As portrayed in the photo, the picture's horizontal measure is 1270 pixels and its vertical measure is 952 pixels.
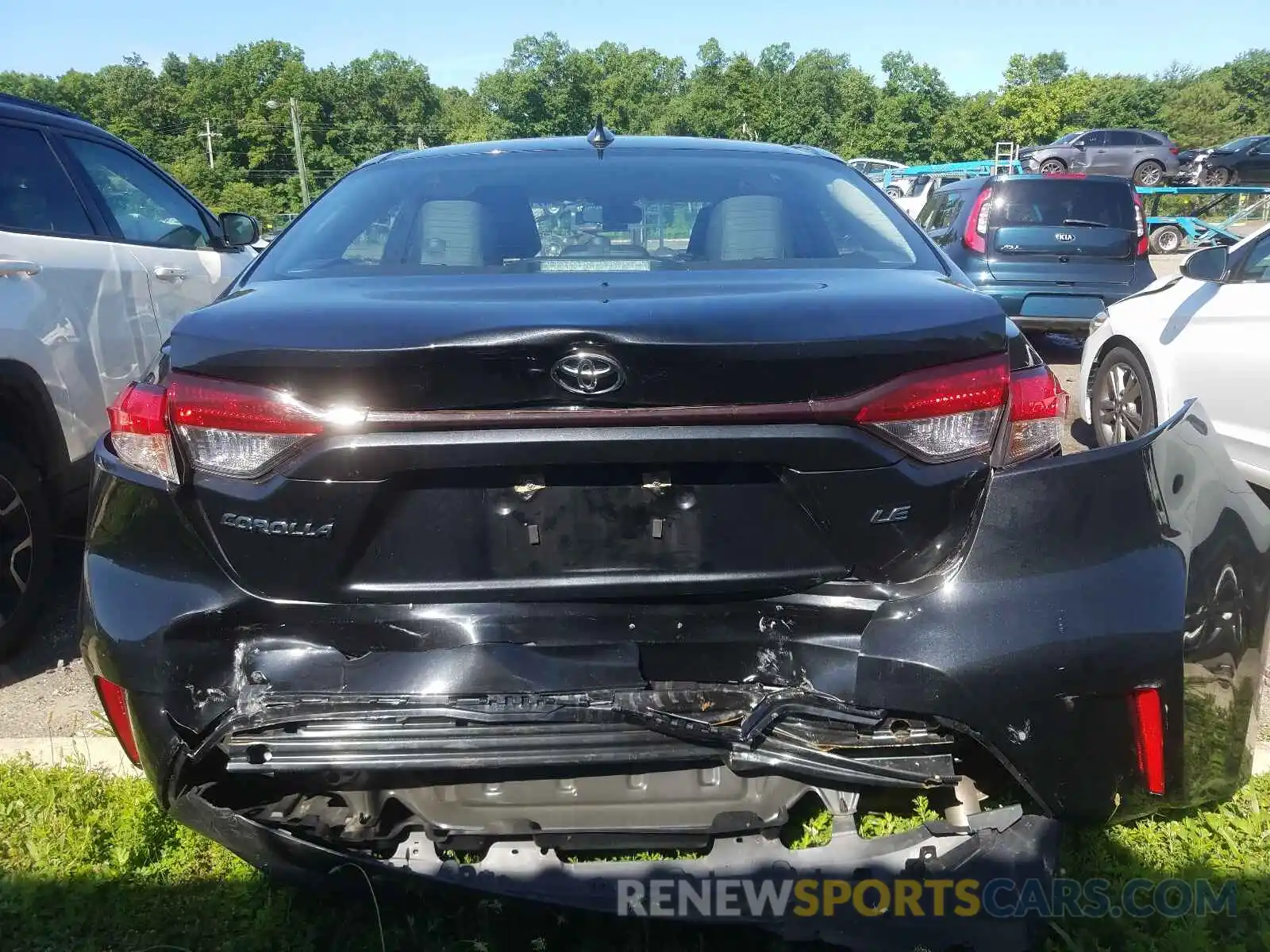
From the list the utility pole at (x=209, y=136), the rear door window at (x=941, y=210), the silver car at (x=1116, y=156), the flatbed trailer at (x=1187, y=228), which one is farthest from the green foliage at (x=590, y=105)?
the rear door window at (x=941, y=210)

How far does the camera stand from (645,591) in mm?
1824

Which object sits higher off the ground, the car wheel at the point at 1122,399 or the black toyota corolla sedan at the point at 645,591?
the black toyota corolla sedan at the point at 645,591

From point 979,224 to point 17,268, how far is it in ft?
26.7

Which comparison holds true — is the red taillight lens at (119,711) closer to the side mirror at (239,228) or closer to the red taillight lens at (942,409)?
the red taillight lens at (942,409)

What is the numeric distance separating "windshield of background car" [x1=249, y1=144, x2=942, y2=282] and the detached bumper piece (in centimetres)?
121

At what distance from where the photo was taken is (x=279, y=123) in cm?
7669

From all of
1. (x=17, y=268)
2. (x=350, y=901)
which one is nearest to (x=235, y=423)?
(x=350, y=901)

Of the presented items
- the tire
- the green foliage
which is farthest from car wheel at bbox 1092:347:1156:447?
the green foliage

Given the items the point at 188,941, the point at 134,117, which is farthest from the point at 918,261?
the point at 134,117

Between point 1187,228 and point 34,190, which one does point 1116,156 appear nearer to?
point 1187,228

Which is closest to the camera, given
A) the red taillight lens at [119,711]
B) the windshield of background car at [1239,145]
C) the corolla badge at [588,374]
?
the corolla badge at [588,374]

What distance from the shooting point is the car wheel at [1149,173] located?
28.4 meters

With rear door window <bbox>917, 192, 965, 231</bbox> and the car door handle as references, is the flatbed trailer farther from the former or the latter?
the car door handle

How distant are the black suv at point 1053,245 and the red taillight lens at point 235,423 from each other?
320 inches
